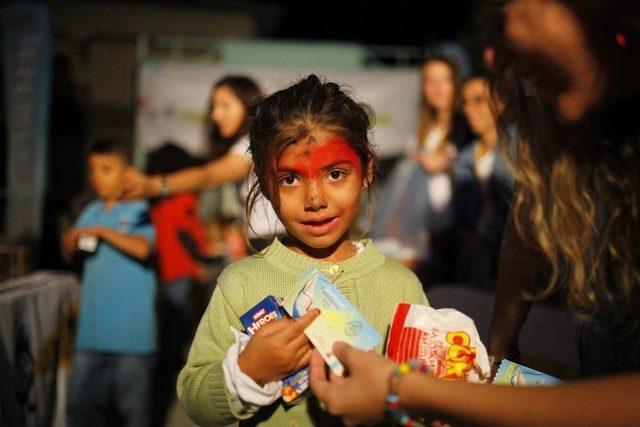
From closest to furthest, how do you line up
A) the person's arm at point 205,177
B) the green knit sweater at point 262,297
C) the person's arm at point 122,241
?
1. the green knit sweater at point 262,297
2. the person's arm at point 205,177
3. the person's arm at point 122,241

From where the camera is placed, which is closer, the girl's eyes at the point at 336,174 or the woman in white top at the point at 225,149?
the girl's eyes at the point at 336,174

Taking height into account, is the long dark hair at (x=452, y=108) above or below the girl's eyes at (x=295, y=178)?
above

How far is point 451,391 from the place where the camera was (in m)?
1.39

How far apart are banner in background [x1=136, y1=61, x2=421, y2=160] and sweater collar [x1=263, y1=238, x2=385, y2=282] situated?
557 cm

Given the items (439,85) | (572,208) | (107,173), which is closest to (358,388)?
(572,208)

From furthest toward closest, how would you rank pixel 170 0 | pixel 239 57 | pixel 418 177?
pixel 170 0, pixel 239 57, pixel 418 177

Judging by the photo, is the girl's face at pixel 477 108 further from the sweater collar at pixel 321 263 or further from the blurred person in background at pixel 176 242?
the sweater collar at pixel 321 263

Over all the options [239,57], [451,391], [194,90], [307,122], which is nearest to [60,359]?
[307,122]

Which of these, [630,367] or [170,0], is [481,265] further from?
[170,0]

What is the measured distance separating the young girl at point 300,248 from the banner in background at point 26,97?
532cm

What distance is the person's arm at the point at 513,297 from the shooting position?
1.90 m

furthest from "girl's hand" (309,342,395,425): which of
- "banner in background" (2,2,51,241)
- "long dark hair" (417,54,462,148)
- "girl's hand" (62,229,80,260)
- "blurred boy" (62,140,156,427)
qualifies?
"banner in background" (2,2,51,241)

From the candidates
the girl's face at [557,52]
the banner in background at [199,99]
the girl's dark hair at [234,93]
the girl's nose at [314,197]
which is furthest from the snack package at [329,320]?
the banner in background at [199,99]

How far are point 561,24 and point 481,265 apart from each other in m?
3.79
